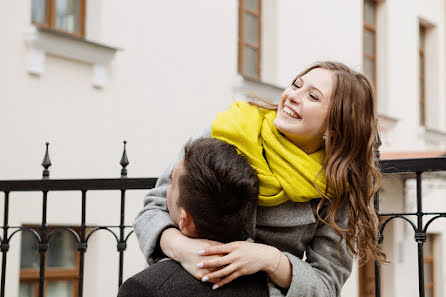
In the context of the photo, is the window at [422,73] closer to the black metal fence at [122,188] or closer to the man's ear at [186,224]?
the black metal fence at [122,188]

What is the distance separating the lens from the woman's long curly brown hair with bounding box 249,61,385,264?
191 cm

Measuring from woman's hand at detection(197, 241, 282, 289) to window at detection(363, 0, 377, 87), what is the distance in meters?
9.91

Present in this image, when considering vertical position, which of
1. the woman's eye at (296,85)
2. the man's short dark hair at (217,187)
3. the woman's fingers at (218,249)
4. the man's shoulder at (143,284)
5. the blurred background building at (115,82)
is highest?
the blurred background building at (115,82)

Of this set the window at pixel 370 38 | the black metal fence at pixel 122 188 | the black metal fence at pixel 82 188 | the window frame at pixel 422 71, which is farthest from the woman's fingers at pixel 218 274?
the window frame at pixel 422 71

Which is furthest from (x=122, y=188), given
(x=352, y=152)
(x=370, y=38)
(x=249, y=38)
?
(x=370, y=38)

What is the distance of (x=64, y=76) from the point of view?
5.98 meters

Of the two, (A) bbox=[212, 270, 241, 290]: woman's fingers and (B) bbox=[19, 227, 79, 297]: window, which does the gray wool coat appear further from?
(B) bbox=[19, 227, 79, 297]: window

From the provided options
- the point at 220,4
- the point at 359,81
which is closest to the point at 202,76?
the point at 220,4

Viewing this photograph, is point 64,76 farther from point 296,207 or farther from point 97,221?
point 296,207

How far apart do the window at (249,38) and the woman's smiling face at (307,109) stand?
652 cm

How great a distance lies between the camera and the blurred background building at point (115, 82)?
5605 mm

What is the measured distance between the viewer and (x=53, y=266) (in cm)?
599

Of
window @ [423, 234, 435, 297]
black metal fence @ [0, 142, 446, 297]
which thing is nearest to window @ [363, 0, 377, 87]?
window @ [423, 234, 435, 297]

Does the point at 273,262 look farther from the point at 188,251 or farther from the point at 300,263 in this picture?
the point at 188,251
